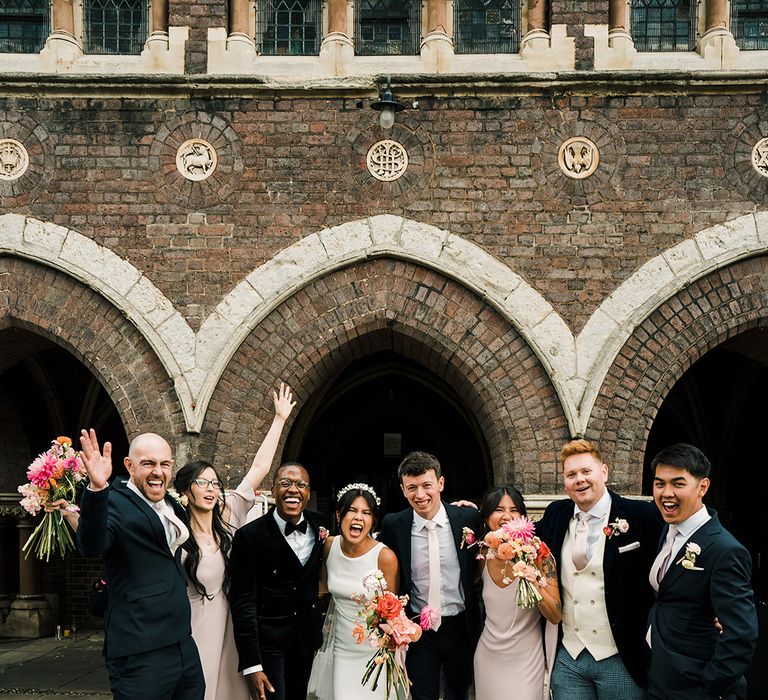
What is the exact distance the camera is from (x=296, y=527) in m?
5.21

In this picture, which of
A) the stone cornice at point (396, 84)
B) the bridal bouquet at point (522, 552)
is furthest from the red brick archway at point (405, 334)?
the bridal bouquet at point (522, 552)

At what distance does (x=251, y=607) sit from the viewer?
4.97 metres

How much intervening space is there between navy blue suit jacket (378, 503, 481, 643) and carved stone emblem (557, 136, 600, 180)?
3.95m

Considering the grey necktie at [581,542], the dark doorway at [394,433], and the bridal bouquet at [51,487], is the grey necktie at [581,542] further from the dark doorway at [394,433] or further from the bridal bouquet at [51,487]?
the dark doorway at [394,433]

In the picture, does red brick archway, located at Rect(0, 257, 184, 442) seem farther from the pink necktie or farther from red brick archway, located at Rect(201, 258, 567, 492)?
the pink necktie

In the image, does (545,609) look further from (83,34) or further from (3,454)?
(3,454)

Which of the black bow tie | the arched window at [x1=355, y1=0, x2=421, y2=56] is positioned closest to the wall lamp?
the arched window at [x1=355, y1=0, x2=421, y2=56]

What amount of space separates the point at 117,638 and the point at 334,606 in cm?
131

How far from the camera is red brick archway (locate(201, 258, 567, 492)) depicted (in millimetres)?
8133

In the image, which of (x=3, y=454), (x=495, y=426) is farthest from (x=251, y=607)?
(x=3, y=454)

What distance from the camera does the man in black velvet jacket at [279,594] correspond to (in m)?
4.98

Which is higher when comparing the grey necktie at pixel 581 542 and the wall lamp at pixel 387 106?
the wall lamp at pixel 387 106

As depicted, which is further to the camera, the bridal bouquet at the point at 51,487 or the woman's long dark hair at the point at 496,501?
the woman's long dark hair at the point at 496,501

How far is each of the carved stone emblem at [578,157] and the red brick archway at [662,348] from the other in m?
1.29
